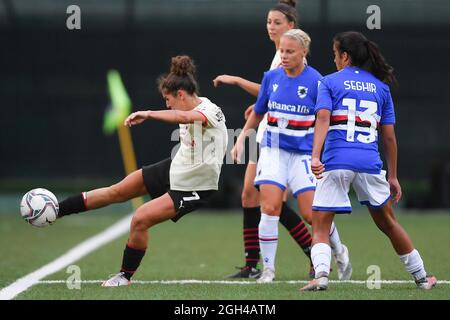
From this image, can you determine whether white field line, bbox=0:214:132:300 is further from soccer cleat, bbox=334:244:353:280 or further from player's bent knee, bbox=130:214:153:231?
soccer cleat, bbox=334:244:353:280

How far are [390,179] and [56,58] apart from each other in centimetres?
1085

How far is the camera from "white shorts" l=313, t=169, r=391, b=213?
23.4ft

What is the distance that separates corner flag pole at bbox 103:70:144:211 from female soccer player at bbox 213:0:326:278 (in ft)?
26.8

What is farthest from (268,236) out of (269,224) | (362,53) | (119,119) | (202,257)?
(119,119)

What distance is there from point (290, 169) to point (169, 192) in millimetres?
1060

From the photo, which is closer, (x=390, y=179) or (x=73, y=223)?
(x=390, y=179)

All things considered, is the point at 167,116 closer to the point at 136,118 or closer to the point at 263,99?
the point at 136,118

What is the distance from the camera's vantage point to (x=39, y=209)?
7.80 meters

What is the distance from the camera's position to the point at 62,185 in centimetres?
1772

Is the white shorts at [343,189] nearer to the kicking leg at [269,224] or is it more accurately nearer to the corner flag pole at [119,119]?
the kicking leg at [269,224]

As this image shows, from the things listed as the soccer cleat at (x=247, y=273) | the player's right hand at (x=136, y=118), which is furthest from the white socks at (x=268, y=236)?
the player's right hand at (x=136, y=118)

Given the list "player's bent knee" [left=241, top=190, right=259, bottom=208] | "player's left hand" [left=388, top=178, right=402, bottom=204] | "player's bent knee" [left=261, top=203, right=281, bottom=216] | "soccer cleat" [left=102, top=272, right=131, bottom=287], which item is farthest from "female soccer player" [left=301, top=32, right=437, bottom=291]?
"player's bent knee" [left=241, top=190, right=259, bottom=208]

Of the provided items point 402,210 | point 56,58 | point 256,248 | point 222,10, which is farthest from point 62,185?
point 256,248
